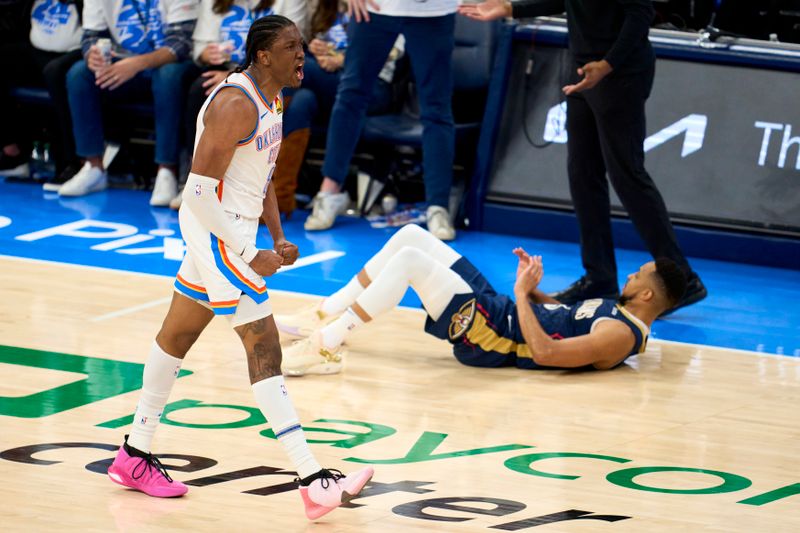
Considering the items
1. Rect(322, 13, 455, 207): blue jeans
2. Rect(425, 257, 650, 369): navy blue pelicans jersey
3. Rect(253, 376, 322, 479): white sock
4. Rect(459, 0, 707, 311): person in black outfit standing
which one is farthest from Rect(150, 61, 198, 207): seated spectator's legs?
Rect(253, 376, 322, 479): white sock

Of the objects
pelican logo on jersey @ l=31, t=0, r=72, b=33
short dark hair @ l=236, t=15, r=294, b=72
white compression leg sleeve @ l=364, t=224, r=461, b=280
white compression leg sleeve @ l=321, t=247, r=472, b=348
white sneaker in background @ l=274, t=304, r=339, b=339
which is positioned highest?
short dark hair @ l=236, t=15, r=294, b=72

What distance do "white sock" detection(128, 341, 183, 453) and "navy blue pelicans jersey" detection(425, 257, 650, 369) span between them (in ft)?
5.42

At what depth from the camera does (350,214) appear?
30.2 ft

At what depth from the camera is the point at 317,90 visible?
910 centimetres

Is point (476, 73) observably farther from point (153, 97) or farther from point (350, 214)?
point (153, 97)

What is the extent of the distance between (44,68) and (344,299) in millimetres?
4410

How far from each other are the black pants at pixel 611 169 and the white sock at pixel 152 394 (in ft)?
10.1

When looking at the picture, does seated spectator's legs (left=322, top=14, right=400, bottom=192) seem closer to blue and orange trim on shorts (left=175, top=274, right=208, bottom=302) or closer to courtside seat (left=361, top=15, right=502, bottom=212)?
courtside seat (left=361, top=15, right=502, bottom=212)

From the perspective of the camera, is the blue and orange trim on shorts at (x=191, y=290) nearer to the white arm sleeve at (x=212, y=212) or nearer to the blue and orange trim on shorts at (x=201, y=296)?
the blue and orange trim on shorts at (x=201, y=296)

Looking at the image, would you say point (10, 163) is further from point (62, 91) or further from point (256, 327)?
point (256, 327)

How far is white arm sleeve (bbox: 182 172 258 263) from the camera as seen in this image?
13.5ft

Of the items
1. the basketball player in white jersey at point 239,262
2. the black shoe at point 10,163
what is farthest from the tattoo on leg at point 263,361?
the black shoe at point 10,163

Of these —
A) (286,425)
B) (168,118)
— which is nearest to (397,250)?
(286,425)

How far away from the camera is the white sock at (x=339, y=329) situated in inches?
223
